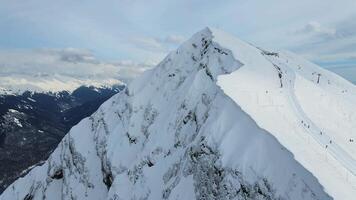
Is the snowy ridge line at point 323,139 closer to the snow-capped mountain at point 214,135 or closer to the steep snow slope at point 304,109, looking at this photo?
the steep snow slope at point 304,109

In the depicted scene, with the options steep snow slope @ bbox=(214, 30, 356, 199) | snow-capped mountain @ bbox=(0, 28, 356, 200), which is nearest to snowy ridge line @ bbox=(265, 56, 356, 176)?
steep snow slope @ bbox=(214, 30, 356, 199)

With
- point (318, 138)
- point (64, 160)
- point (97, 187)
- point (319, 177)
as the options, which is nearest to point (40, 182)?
point (64, 160)

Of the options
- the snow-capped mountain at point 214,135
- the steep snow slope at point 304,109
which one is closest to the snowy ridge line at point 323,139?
the steep snow slope at point 304,109

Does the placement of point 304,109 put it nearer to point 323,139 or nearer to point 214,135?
point 323,139

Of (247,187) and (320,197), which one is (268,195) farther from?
(320,197)

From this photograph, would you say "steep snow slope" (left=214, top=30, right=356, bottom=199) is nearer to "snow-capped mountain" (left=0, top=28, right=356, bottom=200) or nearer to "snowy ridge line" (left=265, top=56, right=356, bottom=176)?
"snowy ridge line" (left=265, top=56, right=356, bottom=176)
